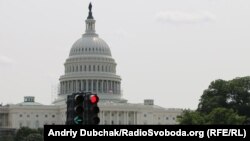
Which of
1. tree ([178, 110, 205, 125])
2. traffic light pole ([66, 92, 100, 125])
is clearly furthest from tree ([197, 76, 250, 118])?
traffic light pole ([66, 92, 100, 125])

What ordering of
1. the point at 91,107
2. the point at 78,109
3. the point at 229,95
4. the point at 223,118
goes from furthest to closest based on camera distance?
1. the point at 229,95
2. the point at 223,118
3. the point at 91,107
4. the point at 78,109

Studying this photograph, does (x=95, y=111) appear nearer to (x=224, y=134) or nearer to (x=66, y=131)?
(x=66, y=131)

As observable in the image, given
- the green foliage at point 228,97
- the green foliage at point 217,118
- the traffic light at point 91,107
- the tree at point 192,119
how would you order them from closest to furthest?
the traffic light at point 91,107, the green foliage at point 217,118, the tree at point 192,119, the green foliage at point 228,97

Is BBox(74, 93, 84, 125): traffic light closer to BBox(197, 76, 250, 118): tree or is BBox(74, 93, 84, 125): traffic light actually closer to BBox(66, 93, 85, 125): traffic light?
BBox(66, 93, 85, 125): traffic light

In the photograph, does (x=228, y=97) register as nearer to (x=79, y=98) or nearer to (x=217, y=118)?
(x=217, y=118)

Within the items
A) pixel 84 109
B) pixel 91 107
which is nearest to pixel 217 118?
pixel 91 107

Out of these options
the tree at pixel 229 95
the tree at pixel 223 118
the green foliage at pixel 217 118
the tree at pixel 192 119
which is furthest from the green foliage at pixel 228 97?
the tree at pixel 223 118

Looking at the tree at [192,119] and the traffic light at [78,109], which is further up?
the tree at [192,119]

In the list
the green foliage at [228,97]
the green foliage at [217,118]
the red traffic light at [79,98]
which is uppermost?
the green foliage at [228,97]

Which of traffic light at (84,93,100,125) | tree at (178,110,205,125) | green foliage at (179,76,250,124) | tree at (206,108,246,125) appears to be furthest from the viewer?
green foliage at (179,76,250,124)

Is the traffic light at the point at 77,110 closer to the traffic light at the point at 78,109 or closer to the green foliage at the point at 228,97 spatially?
the traffic light at the point at 78,109

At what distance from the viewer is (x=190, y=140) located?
2078cm

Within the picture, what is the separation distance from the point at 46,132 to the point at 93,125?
110 cm

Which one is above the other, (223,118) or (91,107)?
(223,118)
